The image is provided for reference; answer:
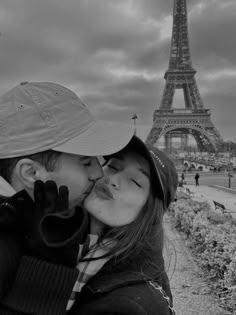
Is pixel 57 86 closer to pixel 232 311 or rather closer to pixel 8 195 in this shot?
pixel 8 195

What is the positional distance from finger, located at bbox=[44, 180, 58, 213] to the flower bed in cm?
351

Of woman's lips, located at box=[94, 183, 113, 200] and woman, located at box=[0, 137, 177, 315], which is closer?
woman, located at box=[0, 137, 177, 315]

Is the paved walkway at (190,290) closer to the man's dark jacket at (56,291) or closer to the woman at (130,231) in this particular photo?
the woman at (130,231)

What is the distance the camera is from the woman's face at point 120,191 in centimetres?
111

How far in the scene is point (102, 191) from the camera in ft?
3.74

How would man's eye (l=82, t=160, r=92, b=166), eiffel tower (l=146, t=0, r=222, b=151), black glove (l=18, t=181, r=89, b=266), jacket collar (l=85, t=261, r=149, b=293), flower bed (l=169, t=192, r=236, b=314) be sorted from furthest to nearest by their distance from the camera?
1. eiffel tower (l=146, t=0, r=222, b=151)
2. flower bed (l=169, t=192, r=236, b=314)
3. man's eye (l=82, t=160, r=92, b=166)
4. jacket collar (l=85, t=261, r=149, b=293)
5. black glove (l=18, t=181, r=89, b=266)

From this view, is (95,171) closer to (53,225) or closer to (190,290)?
(53,225)

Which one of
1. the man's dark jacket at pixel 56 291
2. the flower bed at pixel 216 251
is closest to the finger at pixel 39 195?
the man's dark jacket at pixel 56 291

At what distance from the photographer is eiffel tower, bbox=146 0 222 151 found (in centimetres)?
4388

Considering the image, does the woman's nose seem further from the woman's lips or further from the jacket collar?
the jacket collar

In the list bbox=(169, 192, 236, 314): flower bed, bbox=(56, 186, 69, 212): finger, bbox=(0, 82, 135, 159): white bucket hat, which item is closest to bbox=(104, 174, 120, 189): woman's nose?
bbox=(0, 82, 135, 159): white bucket hat

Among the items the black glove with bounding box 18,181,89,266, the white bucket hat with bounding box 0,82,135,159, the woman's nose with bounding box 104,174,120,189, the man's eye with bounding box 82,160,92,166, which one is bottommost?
the black glove with bounding box 18,181,89,266

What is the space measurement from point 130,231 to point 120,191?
0.50 feet

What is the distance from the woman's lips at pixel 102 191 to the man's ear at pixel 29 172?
8.1 inches
